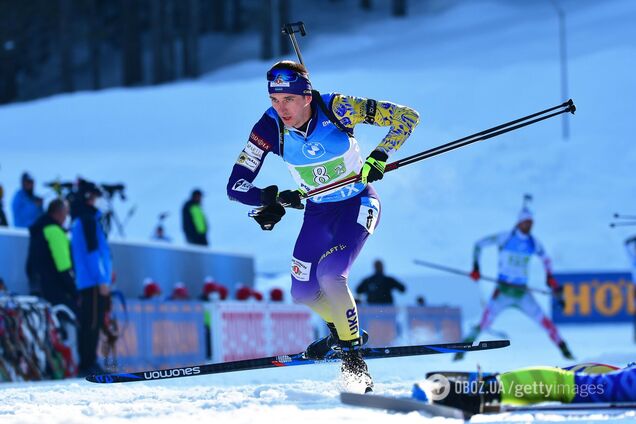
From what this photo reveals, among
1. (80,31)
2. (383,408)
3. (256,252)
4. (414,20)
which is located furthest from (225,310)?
(80,31)

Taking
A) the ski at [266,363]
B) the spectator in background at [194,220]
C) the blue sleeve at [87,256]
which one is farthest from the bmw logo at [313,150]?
the spectator in background at [194,220]

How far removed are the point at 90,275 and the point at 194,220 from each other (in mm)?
8760

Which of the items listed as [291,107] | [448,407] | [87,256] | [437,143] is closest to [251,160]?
[291,107]

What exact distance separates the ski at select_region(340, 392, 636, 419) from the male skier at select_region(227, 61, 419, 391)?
2.35m

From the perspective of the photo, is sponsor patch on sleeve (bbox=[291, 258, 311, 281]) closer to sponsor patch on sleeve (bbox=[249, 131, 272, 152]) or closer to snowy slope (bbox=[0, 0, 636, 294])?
sponsor patch on sleeve (bbox=[249, 131, 272, 152])

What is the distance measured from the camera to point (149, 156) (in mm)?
46656

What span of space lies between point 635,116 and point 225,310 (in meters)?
31.5

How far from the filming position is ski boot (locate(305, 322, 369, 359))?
340 inches

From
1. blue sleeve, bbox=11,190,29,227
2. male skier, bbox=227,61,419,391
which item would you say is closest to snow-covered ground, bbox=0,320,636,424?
male skier, bbox=227,61,419,391

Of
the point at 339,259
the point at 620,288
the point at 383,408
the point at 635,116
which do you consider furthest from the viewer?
the point at 635,116

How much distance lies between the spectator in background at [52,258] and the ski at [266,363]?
5075 millimetres

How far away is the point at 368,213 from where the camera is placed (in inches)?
336

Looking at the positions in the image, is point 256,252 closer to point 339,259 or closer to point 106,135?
point 106,135

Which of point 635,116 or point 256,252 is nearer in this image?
point 256,252
